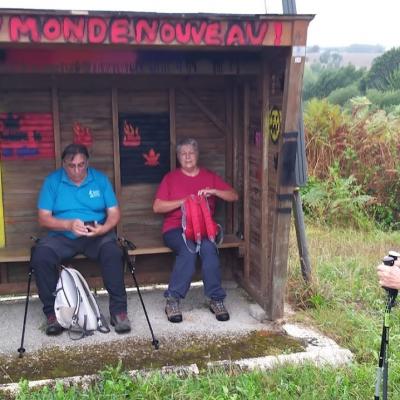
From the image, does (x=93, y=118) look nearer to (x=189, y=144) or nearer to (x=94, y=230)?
(x=189, y=144)

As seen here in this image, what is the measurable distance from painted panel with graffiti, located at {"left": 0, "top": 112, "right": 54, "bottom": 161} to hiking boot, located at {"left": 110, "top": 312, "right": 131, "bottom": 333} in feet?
4.97

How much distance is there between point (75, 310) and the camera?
4133 mm

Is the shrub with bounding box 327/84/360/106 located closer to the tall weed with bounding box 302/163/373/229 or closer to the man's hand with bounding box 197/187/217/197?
the tall weed with bounding box 302/163/373/229

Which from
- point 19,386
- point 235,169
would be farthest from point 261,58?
point 19,386

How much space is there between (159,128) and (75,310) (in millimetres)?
1743

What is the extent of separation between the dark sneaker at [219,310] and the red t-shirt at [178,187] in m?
0.70

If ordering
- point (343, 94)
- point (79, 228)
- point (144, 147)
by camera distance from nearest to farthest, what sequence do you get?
point (79, 228) → point (144, 147) → point (343, 94)

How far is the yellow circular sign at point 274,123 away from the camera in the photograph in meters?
4.02

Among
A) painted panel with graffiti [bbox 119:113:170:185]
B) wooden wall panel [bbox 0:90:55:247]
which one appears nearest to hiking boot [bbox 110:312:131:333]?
wooden wall panel [bbox 0:90:55:247]

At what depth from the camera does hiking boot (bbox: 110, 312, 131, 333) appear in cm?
414

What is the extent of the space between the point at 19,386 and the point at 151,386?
2.52ft

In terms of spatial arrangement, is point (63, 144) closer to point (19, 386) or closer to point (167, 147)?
point (167, 147)

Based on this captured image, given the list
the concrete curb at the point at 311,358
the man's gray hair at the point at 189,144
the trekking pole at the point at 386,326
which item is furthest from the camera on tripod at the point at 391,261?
the man's gray hair at the point at 189,144

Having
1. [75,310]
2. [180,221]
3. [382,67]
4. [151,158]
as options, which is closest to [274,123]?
[180,221]
